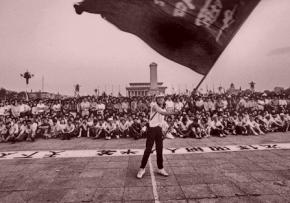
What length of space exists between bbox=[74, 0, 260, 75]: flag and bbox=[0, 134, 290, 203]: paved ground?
9.00 ft

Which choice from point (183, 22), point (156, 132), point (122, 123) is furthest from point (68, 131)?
point (183, 22)

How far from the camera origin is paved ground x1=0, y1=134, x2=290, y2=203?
4953mm

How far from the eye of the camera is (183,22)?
3277mm

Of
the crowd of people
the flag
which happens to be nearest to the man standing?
the flag

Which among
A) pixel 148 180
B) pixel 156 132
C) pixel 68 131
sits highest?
pixel 156 132

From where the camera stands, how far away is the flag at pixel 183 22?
306 centimetres

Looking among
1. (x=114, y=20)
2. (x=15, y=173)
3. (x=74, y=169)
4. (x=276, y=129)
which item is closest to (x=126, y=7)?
(x=114, y=20)

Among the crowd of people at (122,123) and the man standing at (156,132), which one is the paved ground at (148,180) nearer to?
the man standing at (156,132)

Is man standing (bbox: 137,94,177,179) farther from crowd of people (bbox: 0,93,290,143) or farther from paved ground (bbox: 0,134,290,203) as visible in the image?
crowd of people (bbox: 0,93,290,143)

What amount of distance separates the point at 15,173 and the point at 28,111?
39.3 ft

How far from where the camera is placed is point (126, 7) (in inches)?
126

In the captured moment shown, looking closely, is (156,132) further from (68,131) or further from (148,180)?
(68,131)

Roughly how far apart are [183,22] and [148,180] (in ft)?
12.7

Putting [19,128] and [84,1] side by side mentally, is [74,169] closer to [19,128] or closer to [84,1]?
[84,1]
